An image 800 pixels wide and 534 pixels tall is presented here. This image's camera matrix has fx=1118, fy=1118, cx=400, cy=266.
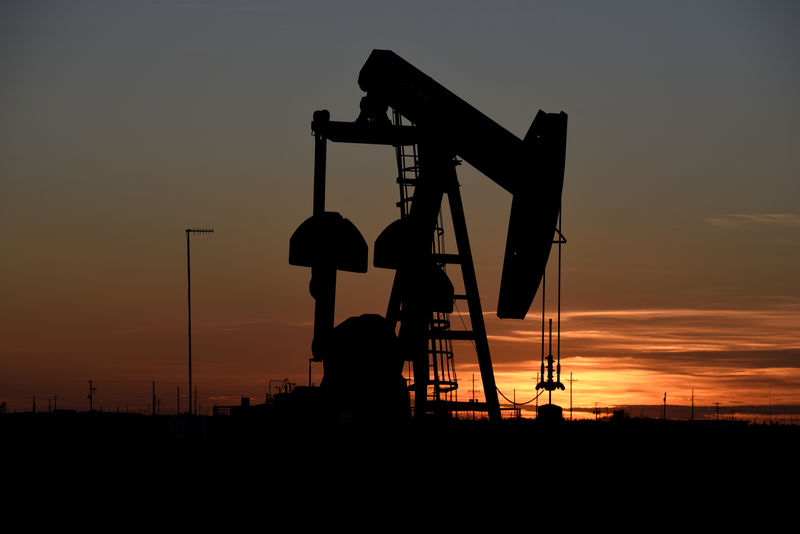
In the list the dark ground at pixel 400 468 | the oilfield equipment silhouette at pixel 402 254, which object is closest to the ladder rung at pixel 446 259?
the oilfield equipment silhouette at pixel 402 254

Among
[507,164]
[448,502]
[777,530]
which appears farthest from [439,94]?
[777,530]

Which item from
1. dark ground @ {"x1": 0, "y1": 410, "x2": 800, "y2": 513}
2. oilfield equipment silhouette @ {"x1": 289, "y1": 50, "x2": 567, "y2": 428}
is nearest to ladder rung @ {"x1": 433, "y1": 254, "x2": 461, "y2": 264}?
oilfield equipment silhouette @ {"x1": 289, "y1": 50, "x2": 567, "y2": 428}

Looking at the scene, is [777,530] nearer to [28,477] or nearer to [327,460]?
[327,460]

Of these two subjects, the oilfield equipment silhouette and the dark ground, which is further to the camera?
the oilfield equipment silhouette

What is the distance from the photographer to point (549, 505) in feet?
60.1

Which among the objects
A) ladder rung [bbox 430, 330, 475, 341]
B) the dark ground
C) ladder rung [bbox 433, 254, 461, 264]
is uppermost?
ladder rung [bbox 433, 254, 461, 264]

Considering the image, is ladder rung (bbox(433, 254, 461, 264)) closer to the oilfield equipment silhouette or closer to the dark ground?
the oilfield equipment silhouette

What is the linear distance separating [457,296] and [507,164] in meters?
6.43

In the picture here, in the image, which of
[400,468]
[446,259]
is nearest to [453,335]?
[446,259]

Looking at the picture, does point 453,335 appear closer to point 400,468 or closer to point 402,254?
point 402,254

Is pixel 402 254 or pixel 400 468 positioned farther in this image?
pixel 402 254

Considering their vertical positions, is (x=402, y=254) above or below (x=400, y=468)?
above

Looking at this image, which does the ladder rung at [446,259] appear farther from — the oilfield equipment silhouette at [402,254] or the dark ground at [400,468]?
the dark ground at [400,468]

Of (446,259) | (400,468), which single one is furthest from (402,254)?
(400,468)
